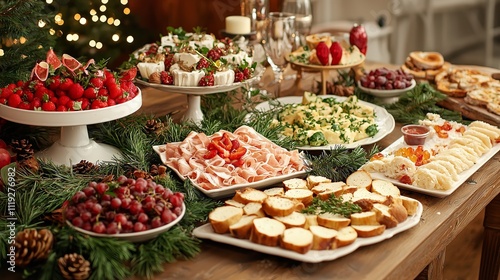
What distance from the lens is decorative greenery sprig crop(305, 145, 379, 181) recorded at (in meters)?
1.90

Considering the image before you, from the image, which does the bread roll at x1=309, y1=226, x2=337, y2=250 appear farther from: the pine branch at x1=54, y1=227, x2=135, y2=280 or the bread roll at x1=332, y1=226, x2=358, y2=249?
the pine branch at x1=54, y1=227, x2=135, y2=280

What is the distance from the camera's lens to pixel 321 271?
1.45 metres

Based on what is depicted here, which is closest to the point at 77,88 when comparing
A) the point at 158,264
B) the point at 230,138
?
the point at 230,138

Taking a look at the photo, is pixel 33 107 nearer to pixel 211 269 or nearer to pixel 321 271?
pixel 211 269

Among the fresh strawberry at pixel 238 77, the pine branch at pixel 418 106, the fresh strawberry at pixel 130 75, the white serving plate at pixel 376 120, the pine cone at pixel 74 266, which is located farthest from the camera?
the pine branch at pixel 418 106

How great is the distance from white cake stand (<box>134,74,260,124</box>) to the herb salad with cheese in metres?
0.20

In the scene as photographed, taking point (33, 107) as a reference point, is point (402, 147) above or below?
below

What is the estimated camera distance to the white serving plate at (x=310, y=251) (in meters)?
1.44

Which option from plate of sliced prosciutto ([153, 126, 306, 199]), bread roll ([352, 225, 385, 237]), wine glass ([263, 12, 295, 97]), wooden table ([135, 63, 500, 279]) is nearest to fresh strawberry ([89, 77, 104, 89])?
plate of sliced prosciutto ([153, 126, 306, 199])

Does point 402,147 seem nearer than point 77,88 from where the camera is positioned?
No

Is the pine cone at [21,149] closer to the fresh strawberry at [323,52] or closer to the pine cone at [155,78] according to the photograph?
the pine cone at [155,78]

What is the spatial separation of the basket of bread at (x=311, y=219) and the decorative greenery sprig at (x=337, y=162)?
0.45 ft

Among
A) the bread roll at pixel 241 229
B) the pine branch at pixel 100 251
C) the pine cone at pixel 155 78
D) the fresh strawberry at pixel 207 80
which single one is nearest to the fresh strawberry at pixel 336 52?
the fresh strawberry at pixel 207 80

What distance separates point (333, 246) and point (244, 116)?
906mm
